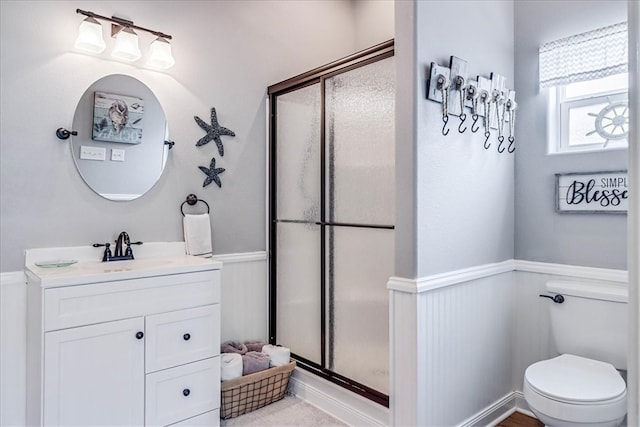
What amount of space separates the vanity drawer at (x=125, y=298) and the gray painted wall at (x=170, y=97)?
1.53ft

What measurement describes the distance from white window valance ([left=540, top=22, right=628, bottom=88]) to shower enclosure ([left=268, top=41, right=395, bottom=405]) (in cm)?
97

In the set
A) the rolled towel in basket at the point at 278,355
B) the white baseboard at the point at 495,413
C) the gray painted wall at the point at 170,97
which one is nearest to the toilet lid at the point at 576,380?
the white baseboard at the point at 495,413

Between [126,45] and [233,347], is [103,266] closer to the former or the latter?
[233,347]

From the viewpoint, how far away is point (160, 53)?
2.28 metres

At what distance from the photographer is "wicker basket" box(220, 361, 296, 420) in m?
2.29

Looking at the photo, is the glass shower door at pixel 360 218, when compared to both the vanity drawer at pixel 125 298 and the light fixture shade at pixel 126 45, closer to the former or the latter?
the vanity drawer at pixel 125 298

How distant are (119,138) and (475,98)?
1852 millimetres

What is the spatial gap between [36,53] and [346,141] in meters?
1.56

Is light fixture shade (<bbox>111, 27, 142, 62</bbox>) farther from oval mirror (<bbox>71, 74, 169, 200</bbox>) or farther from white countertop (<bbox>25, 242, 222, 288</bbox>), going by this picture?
→ white countertop (<bbox>25, 242, 222, 288</bbox>)

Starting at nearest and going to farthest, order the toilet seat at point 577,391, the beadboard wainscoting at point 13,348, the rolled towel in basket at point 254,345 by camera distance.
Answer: the toilet seat at point 577,391
the beadboard wainscoting at point 13,348
the rolled towel in basket at point 254,345

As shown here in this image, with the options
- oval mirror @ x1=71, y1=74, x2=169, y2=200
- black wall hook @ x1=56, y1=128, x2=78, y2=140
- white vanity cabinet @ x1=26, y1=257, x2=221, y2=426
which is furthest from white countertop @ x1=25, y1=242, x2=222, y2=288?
black wall hook @ x1=56, y1=128, x2=78, y2=140

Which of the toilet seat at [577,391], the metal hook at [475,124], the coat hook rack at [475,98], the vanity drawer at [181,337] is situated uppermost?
the coat hook rack at [475,98]

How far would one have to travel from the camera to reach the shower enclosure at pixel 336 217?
2.13 metres

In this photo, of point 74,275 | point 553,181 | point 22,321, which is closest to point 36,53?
point 74,275
